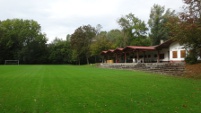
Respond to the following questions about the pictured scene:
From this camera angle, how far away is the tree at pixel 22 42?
72.4 metres

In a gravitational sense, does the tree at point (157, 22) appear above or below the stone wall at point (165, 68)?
above

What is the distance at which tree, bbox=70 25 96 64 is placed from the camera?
2672 inches

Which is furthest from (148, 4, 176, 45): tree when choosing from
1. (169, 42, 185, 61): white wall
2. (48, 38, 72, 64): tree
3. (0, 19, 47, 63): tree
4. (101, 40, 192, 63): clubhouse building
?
(0, 19, 47, 63): tree

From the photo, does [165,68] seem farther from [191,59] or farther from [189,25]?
[189,25]

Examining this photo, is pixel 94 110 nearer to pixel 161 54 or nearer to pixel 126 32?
pixel 161 54

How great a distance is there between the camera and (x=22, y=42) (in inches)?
3027

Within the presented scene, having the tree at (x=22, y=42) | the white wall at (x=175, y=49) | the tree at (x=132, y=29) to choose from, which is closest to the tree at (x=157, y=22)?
the tree at (x=132, y=29)

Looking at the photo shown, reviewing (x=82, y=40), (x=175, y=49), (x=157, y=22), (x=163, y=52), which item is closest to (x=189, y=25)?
(x=175, y=49)

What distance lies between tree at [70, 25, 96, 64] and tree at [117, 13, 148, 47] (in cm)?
922

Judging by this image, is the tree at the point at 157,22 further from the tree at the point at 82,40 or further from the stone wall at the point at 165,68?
the stone wall at the point at 165,68

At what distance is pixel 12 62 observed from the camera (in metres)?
71.6

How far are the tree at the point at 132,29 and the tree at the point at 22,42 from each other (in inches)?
1104

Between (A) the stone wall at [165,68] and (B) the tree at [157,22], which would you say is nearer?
(A) the stone wall at [165,68]

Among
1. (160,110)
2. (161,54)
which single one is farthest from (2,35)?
(160,110)
